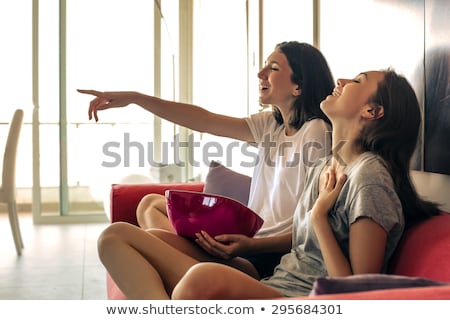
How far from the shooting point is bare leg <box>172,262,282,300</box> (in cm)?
98

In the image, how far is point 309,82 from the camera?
1.83 metres

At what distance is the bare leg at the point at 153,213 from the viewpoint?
1946mm

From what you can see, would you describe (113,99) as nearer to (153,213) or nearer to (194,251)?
(153,213)

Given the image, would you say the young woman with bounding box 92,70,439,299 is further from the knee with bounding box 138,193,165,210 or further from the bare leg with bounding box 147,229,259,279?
the knee with bounding box 138,193,165,210

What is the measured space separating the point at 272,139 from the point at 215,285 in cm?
100

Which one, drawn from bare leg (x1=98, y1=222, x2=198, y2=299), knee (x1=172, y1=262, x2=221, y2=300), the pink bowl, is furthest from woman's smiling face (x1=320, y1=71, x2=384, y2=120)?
knee (x1=172, y1=262, x2=221, y2=300)

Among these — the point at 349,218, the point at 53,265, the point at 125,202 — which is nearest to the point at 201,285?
the point at 349,218

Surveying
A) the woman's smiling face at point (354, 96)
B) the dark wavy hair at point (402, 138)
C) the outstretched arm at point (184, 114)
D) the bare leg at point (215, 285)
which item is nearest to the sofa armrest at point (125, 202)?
the outstretched arm at point (184, 114)

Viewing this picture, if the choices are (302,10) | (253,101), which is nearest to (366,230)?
(302,10)

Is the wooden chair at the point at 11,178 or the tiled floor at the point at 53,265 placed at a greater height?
the wooden chair at the point at 11,178

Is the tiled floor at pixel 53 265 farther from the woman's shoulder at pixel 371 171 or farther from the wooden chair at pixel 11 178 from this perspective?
the woman's shoulder at pixel 371 171

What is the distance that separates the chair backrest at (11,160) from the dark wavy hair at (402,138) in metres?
2.83

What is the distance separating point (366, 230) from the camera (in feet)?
4.06

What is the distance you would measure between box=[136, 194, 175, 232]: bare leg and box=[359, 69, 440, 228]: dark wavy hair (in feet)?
2.58
